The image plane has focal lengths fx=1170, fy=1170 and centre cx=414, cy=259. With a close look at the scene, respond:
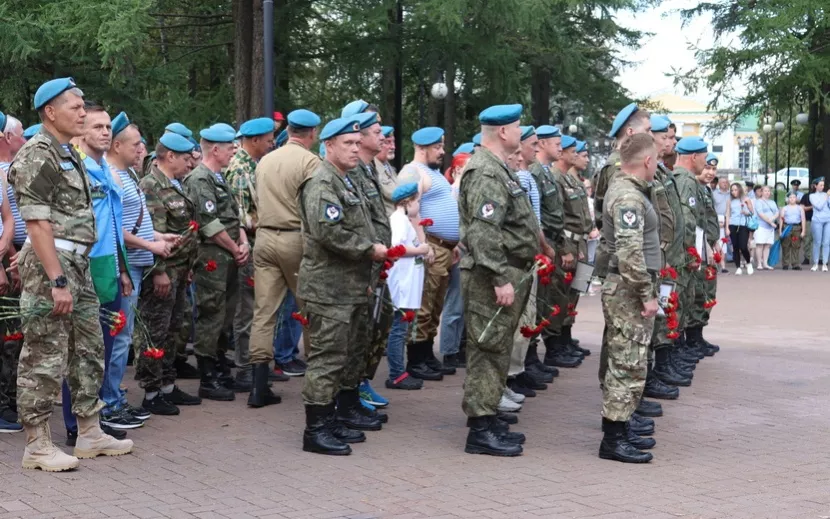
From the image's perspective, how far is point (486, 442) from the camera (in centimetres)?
708

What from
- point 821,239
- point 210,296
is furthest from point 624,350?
point 821,239

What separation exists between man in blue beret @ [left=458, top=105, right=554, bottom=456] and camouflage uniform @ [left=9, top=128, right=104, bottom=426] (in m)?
2.24

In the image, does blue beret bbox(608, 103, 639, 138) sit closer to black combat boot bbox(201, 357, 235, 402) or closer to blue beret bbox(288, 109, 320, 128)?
blue beret bbox(288, 109, 320, 128)

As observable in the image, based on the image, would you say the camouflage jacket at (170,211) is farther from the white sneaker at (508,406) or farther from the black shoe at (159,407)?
the white sneaker at (508,406)

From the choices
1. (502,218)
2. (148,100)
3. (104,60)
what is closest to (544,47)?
(148,100)

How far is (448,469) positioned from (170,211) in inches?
120

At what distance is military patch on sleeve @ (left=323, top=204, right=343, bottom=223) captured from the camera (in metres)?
6.96

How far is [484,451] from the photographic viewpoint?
708 centimetres

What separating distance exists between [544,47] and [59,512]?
17.8 m

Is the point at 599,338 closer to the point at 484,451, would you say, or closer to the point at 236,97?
the point at 484,451

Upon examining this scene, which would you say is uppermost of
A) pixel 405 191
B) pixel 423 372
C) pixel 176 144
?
pixel 176 144

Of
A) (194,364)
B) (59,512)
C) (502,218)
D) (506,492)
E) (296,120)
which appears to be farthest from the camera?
(194,364)

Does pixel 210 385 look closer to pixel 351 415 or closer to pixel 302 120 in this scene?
pixel 351 415

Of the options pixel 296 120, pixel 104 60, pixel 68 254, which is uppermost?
pixel 104 60
